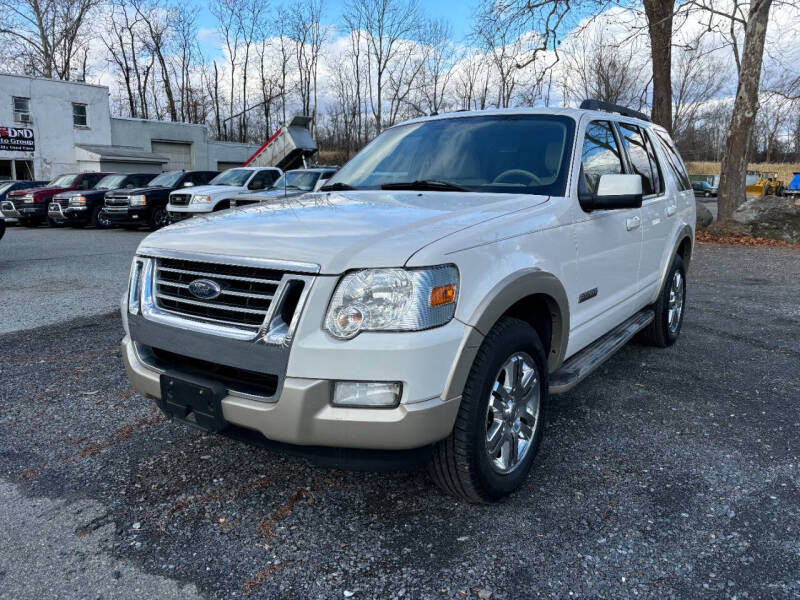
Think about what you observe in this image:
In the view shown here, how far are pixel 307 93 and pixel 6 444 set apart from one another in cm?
4820

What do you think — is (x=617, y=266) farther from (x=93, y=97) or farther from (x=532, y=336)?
(x=93, y=97)

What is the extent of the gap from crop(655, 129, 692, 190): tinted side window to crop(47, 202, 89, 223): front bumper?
1743 cm

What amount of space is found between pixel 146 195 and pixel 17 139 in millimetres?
19380

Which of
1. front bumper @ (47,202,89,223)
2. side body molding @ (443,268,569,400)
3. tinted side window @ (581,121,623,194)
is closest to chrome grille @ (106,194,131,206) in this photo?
front bumper @ (47,202,89,223)

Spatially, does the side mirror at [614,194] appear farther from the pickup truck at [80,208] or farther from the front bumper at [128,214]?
the pickup truck at [80,208]

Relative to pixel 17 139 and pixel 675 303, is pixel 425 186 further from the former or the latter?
pixel 17 139

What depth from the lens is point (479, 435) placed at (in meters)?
2.50

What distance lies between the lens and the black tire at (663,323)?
505 cm

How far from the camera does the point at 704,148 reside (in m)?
74.2

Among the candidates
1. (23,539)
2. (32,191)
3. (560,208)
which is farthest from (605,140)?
(32,191)

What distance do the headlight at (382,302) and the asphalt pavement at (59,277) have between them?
521 cm

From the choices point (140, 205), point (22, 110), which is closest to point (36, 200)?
point (140, 205)

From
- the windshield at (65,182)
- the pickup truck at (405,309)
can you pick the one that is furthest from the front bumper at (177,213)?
the pickup truck at (405,309)

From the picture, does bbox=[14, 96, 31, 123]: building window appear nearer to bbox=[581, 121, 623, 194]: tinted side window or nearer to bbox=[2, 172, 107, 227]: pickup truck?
bbox=[2, 172, 107, 227]: pickup truck
